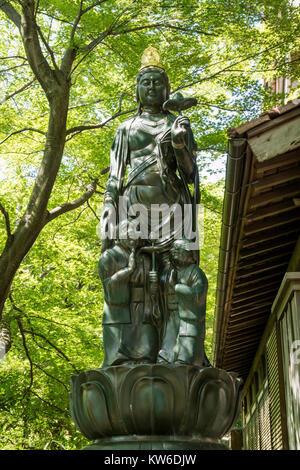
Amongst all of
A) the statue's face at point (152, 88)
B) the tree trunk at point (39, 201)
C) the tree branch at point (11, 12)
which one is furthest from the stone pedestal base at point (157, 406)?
the tree branch at point (11, 12)

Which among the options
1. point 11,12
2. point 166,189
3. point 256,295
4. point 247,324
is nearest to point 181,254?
point 166,189

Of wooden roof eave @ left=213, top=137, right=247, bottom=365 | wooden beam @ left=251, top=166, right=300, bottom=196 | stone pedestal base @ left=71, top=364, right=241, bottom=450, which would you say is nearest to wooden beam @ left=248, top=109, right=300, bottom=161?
wooden roof eave @ left=213, top=137, right=247, bottom=365

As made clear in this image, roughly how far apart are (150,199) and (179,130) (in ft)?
2.27

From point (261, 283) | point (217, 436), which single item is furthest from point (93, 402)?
point (261, 283)

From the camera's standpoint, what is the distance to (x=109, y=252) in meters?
4.81

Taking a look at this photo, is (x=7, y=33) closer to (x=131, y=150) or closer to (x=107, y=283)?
(x=131, y=150)

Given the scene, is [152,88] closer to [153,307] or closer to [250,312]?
[153,307]

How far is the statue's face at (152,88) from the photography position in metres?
5.47

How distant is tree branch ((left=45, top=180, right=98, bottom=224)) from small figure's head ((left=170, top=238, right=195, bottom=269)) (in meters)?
4.33

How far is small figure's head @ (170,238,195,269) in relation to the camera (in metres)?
4.65

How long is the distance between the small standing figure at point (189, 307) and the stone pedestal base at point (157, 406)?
338 mm

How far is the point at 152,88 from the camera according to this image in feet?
18.0

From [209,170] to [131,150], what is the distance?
7.43 metres

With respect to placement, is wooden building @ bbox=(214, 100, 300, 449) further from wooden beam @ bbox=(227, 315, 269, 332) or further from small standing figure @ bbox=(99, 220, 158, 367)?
small standing figure @ bbox=(99, 220, 158, 367)
